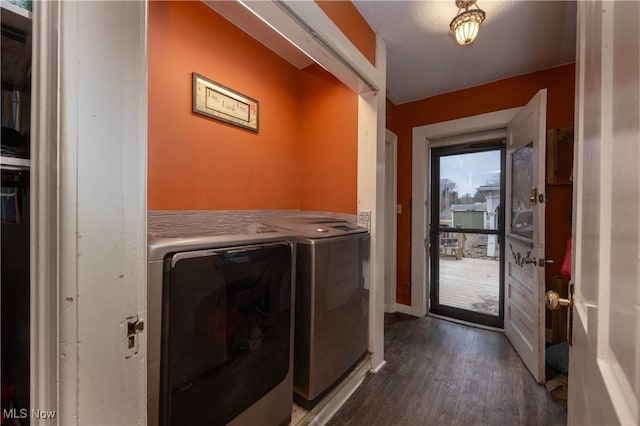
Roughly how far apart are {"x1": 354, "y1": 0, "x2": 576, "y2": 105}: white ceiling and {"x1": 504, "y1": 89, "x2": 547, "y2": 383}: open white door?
0.50 metres

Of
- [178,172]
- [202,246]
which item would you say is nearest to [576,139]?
[202,246]

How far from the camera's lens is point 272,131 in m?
2.18

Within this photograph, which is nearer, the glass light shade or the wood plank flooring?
the glass light shade

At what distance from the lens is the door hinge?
604 millimetres

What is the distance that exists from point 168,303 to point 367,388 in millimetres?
1577

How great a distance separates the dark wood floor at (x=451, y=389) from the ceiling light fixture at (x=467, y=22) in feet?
7.41

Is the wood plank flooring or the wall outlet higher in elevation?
the wall outlet

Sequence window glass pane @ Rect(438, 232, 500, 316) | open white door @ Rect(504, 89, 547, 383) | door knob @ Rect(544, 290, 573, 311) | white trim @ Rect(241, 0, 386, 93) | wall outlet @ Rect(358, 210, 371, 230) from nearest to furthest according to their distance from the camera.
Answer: door knob @ Rect(544, 290, 573, 311)
white trim @ Rect(241, 0, 386, 93)
open white door @ Rect(504, 89, 547, 383)
wall outlet @ Rect(358, 210, 371, 230)
window glass pane @ Rect(438, 232, 500, 316)

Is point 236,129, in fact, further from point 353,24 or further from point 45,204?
point 45,204

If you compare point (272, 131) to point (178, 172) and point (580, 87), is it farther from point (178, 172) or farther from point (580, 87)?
point (580, 87)

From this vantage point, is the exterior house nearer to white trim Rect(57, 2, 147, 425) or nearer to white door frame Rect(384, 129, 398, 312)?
white trim Rect(57, 2, 147, 425)

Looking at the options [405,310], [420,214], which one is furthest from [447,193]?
[405,310]

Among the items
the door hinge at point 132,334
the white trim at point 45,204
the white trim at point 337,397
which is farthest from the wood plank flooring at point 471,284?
the white trim at point 45,204

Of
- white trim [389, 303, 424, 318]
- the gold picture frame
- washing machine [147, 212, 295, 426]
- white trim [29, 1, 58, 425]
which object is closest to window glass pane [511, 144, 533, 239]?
white trim [389, 303, 424, 318]
